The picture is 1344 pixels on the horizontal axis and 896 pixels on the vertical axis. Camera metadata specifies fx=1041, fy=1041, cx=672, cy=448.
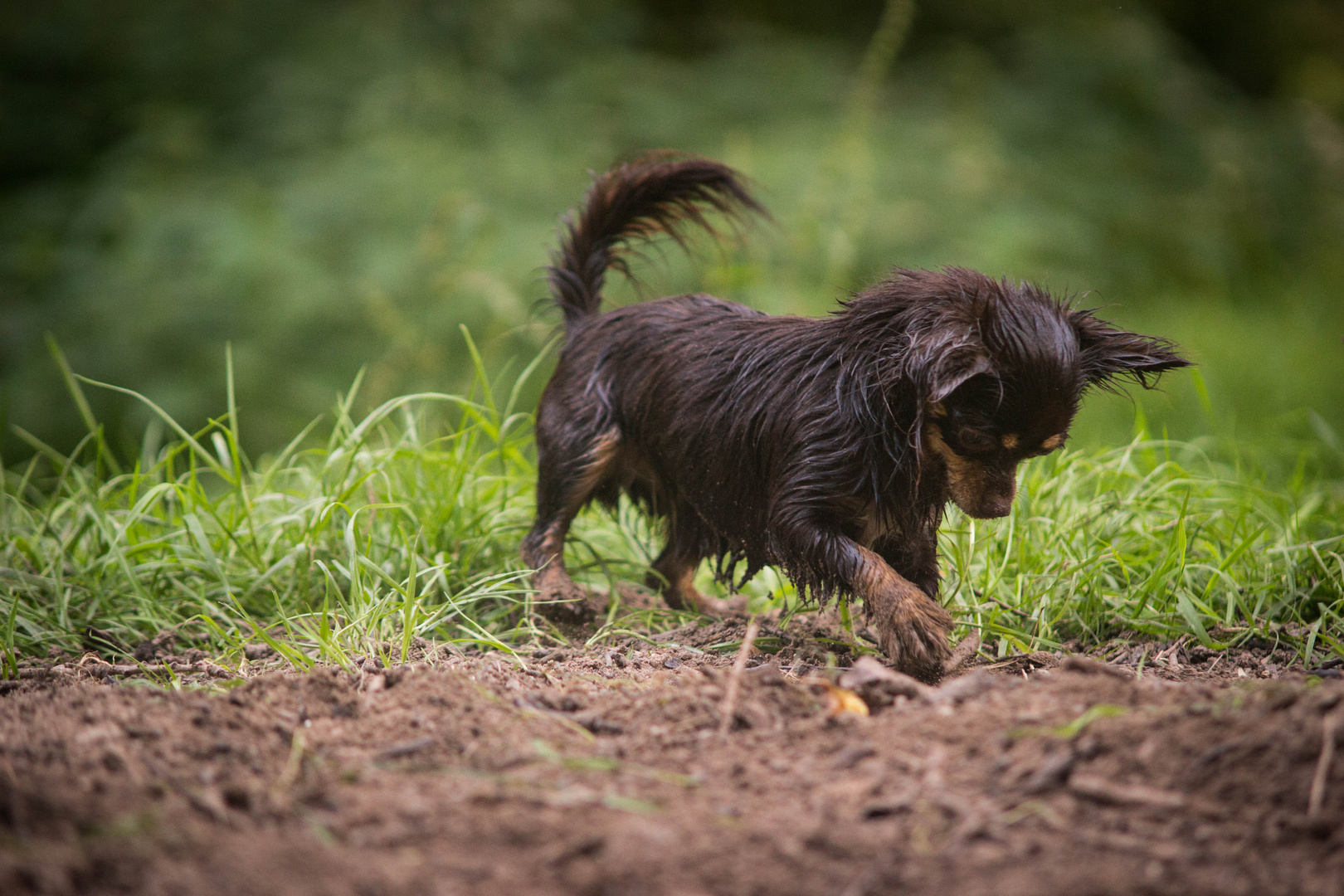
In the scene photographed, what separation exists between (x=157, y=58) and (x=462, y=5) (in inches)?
88.2

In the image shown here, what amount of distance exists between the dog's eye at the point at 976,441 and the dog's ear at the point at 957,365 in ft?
0.52

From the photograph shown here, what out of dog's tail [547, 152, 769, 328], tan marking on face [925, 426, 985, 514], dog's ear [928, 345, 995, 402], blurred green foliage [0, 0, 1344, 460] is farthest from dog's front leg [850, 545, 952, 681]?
blurred green foliage [0, 0, 1344, 460]

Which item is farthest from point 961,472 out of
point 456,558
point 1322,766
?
point 456,558

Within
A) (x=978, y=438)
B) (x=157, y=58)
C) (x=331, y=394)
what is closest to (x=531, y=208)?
(x=331, y=394)

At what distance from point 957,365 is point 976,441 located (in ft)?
0.80

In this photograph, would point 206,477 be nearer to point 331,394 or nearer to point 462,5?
point 331,394

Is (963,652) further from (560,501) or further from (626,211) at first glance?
(626,211)

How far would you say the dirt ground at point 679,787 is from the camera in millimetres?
1540

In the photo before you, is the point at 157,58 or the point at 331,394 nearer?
the point at 331,394

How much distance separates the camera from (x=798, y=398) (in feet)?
10.1

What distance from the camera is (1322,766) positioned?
5.75ft

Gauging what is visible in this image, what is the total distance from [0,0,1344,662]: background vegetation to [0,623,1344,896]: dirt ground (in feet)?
2.51

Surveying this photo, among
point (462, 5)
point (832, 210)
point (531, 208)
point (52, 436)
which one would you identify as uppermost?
point (462, 5)

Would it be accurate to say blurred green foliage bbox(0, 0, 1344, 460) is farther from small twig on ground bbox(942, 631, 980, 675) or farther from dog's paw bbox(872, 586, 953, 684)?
dog's paw bbox(872, 586, 953, 684)
